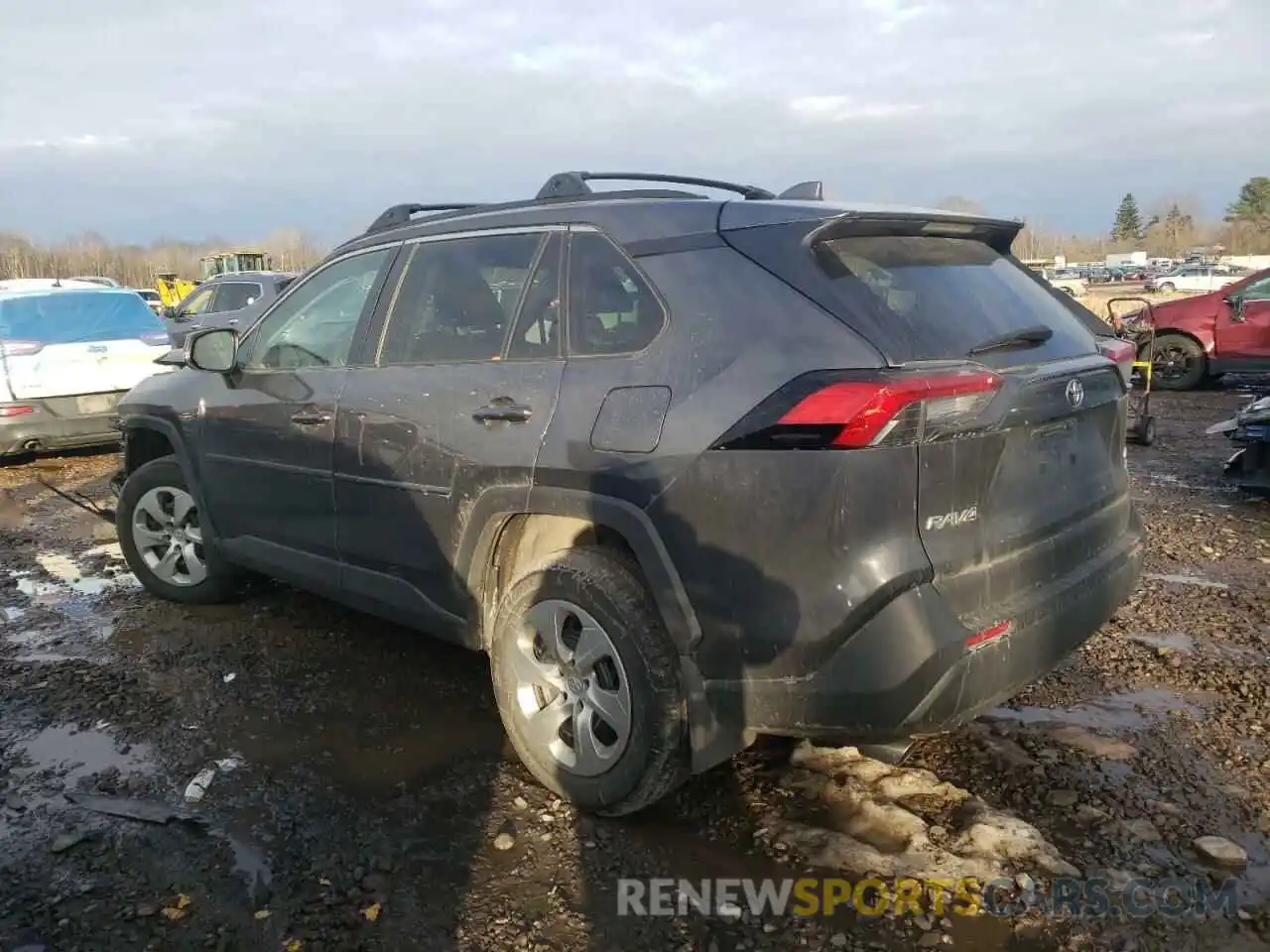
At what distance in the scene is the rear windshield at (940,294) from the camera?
2.62 m

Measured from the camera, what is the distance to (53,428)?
27.7 ft

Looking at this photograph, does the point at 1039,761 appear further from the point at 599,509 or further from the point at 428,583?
the point at 428,583

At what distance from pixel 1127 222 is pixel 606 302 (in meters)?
139

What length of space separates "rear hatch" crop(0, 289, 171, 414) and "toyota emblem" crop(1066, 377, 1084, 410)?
7.53 m

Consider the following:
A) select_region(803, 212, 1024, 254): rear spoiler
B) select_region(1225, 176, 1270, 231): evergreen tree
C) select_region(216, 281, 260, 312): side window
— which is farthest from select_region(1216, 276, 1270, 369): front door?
select_region(1225, 176, 1270, 231): evergreen tree

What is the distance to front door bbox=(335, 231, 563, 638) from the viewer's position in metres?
3.18

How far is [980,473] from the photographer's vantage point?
2576 mm

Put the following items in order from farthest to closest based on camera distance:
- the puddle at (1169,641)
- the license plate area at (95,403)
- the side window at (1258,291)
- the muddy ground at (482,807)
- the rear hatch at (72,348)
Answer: the side window at (1258,291) → the license plate area at (95,403) → the rear hatch at (72,348) → the puddle at (1169,641) → the muddy ground at (482,807)

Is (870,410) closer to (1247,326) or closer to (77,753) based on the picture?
(77,753)

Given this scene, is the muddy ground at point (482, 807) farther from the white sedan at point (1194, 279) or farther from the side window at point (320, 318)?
the white sedan at point (1194, 279)

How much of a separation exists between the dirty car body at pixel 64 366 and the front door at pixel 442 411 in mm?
6049

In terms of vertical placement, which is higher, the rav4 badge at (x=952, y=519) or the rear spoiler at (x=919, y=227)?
the rear spoiler at (x=919, y=227)

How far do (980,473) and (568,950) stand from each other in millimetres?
1627

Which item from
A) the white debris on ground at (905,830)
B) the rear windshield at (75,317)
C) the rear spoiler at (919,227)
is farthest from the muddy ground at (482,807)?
the rear windshield at (75,317)
